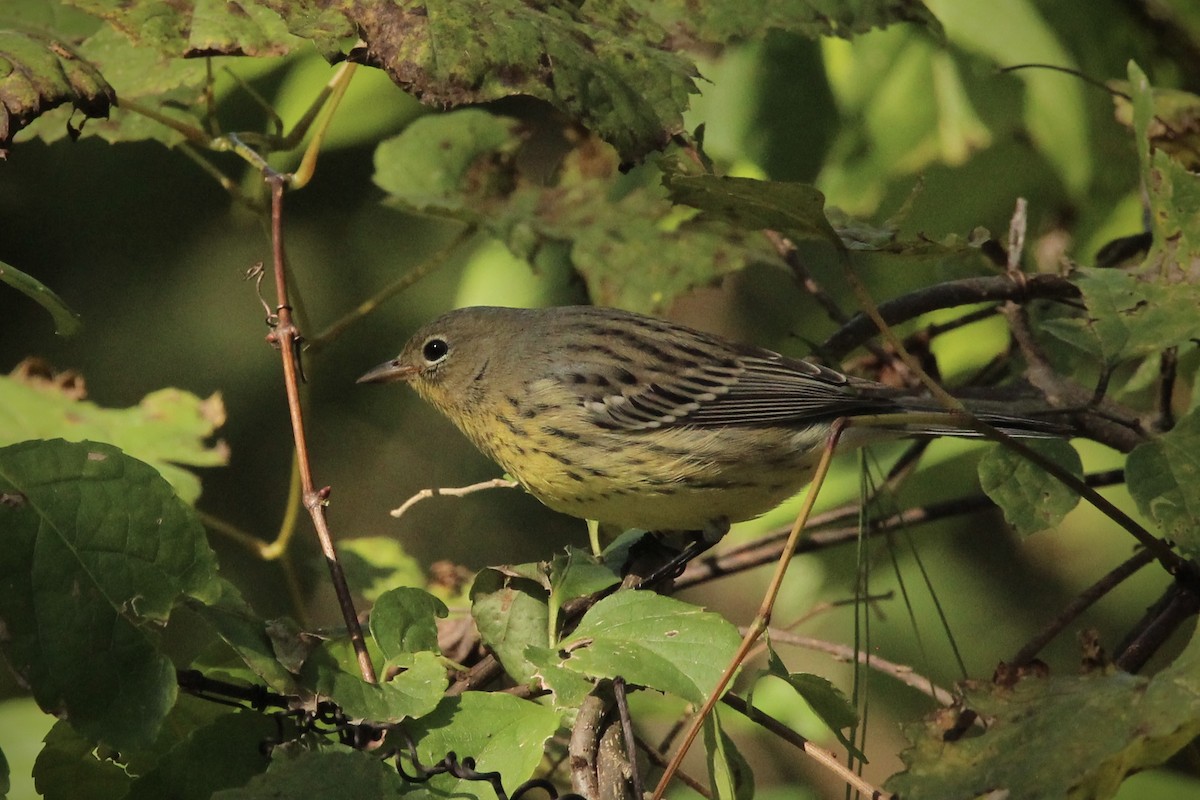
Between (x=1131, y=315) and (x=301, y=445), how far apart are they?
1.41m

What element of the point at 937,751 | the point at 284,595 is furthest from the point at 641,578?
the point at 284,595

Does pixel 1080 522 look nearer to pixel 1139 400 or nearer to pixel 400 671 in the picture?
pixel 1139 400

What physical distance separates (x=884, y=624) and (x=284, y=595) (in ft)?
9.94

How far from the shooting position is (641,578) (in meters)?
2.98

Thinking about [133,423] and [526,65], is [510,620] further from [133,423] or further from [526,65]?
[133,423]

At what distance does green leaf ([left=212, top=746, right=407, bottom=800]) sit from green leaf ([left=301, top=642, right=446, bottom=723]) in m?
0.10

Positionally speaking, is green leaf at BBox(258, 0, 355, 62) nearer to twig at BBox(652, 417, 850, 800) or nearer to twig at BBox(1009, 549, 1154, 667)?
twig at BBox(652, 417, 850, 800)

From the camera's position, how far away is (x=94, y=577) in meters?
1.70

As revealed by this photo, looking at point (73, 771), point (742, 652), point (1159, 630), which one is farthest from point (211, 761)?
point (1159, 630)

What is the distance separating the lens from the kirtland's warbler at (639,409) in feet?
11.0

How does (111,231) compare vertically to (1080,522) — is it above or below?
below

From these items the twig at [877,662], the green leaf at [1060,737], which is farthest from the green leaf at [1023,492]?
the green leaf at [1060,737]

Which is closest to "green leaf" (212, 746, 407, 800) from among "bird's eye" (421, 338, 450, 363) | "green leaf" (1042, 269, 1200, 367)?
"green leaf" (1042, 269, 1200, 367)

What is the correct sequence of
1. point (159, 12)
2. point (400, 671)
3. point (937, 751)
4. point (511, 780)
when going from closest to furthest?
point (937, 751) → point (511, 780) → point (400, 671) → point (159, 12)
